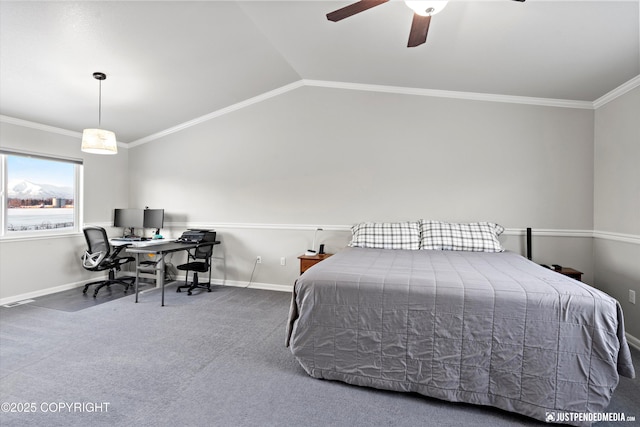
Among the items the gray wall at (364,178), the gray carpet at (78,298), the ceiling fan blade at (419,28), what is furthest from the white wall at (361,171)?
the ceiling fan blade at (419,28)

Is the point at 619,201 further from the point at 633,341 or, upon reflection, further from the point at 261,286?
the point at 261,286

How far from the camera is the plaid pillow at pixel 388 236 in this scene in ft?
10.9

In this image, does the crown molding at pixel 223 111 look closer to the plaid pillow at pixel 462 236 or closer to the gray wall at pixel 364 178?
the gray wall at pixel 364 178

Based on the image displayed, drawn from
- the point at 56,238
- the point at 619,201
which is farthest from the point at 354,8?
the point at 56,238

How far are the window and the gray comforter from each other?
13.2ft

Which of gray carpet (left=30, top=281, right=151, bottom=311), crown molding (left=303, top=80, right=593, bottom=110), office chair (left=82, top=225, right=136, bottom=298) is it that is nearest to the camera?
crown molding (left=303, top=80, right=593, bottom=110)

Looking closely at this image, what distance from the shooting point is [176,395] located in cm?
186

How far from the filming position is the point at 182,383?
1991 mm

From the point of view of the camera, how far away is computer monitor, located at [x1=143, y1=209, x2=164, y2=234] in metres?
4.57

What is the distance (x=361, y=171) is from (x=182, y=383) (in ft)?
9.61

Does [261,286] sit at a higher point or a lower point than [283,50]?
lower

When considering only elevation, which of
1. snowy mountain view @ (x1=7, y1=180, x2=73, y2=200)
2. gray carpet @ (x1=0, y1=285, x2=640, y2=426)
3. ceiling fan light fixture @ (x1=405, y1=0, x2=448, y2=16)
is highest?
ceiling fan light fixture @ (x1=405, y1=0, x2=448, y2=16)

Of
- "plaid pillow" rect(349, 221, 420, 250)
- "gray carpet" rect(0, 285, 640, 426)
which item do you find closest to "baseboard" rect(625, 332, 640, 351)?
"gray carpet" rect(0, 285, 640, 426)

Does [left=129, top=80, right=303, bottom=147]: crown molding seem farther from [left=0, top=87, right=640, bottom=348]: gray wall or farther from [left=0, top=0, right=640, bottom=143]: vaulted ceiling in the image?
[left=0, top=0, right=640, bottom=143]: vaulted ceiling
